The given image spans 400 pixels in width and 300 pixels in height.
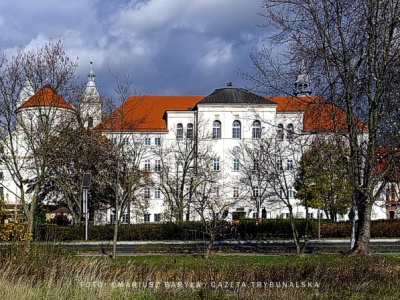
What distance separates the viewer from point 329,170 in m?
19.8

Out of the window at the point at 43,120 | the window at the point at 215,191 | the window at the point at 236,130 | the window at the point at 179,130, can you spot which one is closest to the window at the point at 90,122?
the window at the point at 43,120

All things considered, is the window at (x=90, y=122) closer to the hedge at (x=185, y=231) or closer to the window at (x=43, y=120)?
the window at (x=43, y=120)

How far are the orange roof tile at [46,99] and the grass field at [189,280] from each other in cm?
1665

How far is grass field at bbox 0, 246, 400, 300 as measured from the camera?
32.0 ft

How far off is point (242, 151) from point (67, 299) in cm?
5011

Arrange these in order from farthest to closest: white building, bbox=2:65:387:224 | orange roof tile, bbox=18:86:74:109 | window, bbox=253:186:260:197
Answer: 1. white building, bbox=2:65:387:224
2. window, bbox=253:186:260:197
3. orange roof tile, bbox=18:86:74:109

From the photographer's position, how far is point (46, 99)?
29516 millimetres

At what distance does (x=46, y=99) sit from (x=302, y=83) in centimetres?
1663

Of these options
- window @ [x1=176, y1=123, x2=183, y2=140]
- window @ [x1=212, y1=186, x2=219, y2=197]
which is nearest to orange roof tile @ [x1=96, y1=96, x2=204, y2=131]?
window @ [x1=176, y1=123, x2=183, y2=140]

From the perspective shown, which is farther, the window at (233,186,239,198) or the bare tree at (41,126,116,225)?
the window at (233,186,239,198)

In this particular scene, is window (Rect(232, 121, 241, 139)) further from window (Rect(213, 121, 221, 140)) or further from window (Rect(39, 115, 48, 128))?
window (Rect(39, 115, 48, 128))

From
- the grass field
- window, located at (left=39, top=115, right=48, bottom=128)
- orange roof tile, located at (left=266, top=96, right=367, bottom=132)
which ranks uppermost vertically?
window, located at (left=39, top=115, right=48, bottom=128)

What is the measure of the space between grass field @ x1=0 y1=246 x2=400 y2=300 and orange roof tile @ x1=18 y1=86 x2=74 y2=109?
16647mm

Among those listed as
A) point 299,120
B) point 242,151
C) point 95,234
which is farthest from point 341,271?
point 242,151
